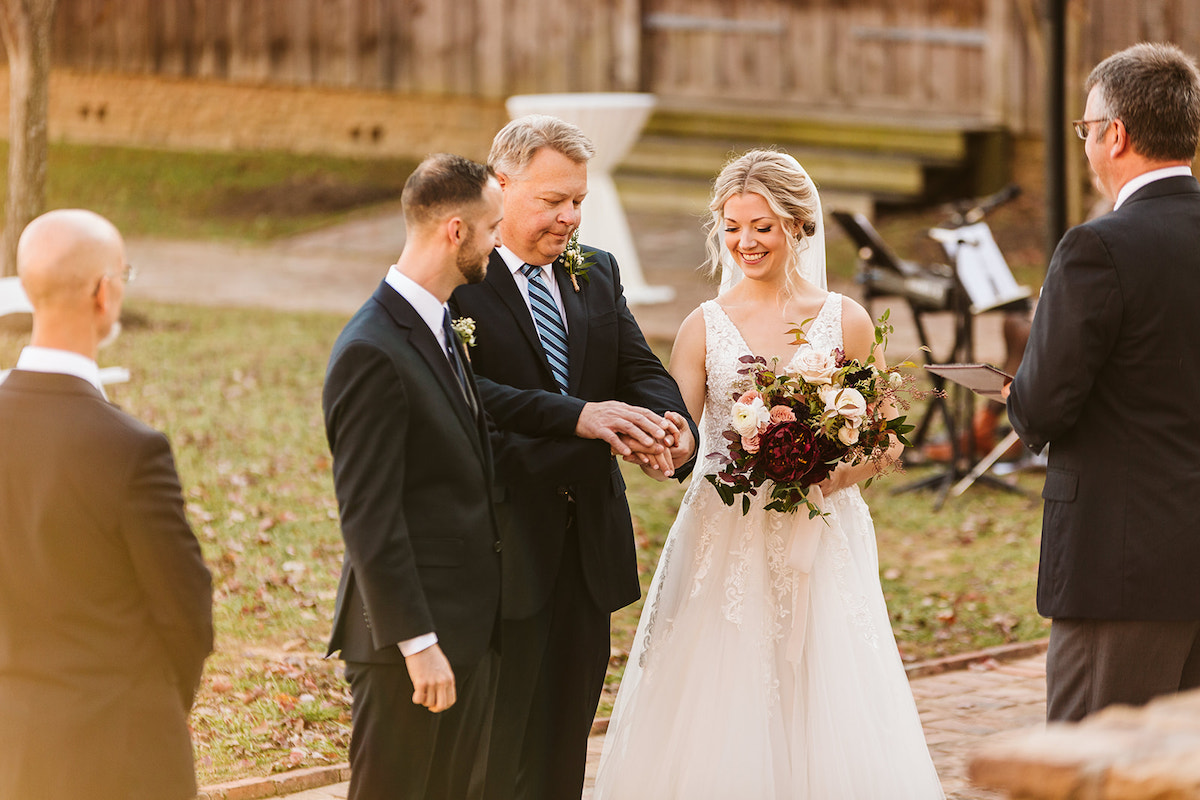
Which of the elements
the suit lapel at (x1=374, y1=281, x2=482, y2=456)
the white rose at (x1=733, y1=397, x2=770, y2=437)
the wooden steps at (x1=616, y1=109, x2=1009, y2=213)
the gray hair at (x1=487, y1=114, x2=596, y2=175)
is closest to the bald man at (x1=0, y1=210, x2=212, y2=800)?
the suit lapel at (x1=374, y1=281, x2=482, y2=456)

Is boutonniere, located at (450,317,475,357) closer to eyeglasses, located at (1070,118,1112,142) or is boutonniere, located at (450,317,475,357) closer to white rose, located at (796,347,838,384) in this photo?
white rose, located at (796,347,838,384)

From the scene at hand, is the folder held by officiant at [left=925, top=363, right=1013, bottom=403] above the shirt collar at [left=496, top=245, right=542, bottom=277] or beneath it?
beneath

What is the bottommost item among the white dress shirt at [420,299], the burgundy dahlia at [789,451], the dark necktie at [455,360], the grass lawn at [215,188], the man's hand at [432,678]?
the man's hand at [432,678]

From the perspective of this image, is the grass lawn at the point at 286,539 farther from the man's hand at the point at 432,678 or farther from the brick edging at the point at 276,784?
the man's hand at the point at 432,678

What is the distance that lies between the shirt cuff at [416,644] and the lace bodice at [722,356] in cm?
158

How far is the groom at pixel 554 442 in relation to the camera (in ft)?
13.0

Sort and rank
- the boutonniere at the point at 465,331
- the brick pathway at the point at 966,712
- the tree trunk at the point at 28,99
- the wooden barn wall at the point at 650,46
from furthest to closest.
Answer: the wooden barn wall at the point at 650,46 < the tree trunk at the point at 28,99 < the brick pathway at the point at 966,712 < the boutonniere at the point at 465,331

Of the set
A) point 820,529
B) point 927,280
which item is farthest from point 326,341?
point 820,529

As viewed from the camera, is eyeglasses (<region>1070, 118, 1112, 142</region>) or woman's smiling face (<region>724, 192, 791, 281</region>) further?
woman's smiling face (<region>724, 192, 791, 281</region>)

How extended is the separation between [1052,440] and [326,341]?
844 centimetres

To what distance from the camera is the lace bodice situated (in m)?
4.67

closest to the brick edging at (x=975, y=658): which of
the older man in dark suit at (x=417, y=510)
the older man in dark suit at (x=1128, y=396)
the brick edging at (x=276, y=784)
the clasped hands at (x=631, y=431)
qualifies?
the brick edging at (x=276, y=784)

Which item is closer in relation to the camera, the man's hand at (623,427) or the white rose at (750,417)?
the man's hand at (623,427)

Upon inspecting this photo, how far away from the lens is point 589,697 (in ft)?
14.0
